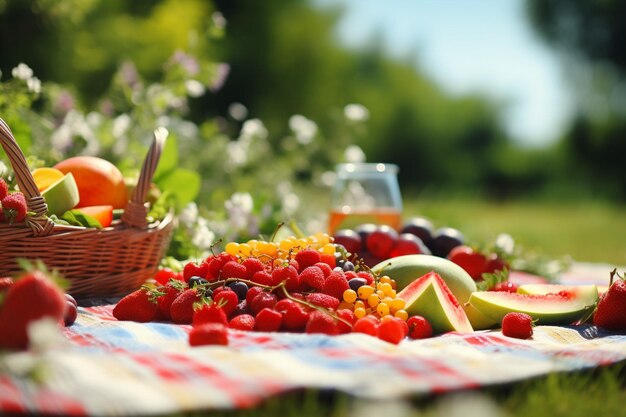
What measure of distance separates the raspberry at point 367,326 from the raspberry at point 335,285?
139 mm

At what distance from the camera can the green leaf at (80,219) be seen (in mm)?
2457

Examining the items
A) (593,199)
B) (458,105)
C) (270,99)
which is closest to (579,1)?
(458,105)

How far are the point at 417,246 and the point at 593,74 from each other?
10.9 meters

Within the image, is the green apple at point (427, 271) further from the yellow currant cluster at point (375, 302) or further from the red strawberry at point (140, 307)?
the red strawberry at point (140, 307)

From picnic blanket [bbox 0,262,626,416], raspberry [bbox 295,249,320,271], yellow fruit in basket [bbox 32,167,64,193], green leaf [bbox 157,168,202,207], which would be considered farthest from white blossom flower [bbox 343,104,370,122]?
picnic blanket [bbox 0,262,626,416]

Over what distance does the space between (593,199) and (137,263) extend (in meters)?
10.0

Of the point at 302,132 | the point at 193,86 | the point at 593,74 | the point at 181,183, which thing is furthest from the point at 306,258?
the point at 593,74

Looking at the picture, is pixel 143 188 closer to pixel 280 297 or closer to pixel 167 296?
pixel 167 296

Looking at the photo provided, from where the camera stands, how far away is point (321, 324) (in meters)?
1.93

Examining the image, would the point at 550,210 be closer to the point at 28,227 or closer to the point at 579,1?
the point at 579,1

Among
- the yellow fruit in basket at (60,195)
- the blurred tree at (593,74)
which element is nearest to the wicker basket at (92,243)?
the yellow fruit in basket at (60,195)

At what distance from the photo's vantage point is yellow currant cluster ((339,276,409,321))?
2.09 metres

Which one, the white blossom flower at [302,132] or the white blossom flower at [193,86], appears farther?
the white blossom flower at [302,132]

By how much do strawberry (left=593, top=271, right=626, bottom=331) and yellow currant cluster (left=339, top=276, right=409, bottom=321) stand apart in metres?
0.63
